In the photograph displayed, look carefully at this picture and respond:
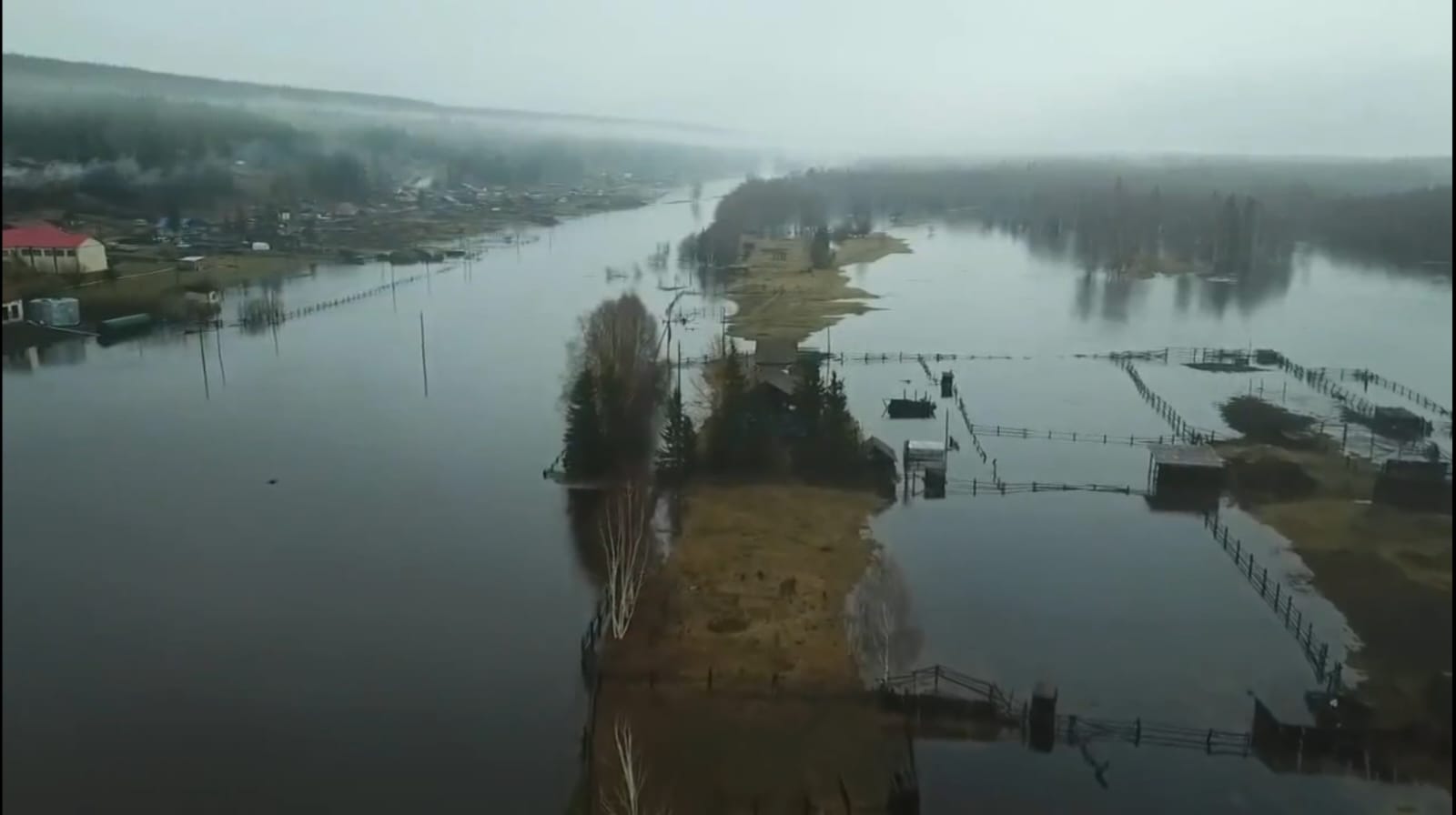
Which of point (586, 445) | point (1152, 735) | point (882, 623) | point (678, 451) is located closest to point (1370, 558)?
point (1152, 735)

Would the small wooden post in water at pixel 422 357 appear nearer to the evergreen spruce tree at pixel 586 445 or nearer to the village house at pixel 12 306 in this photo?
the evergreen spruce tree at pixel 586 445

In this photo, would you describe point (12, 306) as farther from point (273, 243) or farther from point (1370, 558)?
point (1370, 558)

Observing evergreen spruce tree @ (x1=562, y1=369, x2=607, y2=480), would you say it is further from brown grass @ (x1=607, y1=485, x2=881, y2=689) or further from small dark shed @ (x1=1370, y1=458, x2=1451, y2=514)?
small dark shed @ (x1=1370, y1=458, x2=1451, y2=514)

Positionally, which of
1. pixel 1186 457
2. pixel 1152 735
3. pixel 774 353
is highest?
pixel 774 353

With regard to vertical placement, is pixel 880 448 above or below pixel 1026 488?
above

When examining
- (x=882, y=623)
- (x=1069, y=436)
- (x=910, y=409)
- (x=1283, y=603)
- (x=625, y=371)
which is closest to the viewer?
(x=882, y=623)

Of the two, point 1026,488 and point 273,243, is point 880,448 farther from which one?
point 273,243

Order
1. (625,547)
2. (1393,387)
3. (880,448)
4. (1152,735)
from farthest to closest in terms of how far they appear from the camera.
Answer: (880,448), (1393,387), (625,547), (1152,735)

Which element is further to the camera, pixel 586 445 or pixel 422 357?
pixel 422 357
